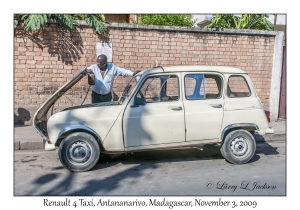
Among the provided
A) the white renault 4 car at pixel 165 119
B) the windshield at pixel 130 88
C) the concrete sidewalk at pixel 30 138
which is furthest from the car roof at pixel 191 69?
the concrete sidewalk at pixel 30 138

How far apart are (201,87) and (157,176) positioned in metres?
1.77

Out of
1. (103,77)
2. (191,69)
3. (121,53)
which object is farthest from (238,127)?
(121,53)

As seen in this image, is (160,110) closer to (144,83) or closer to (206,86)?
(144,83)

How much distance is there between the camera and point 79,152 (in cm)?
554

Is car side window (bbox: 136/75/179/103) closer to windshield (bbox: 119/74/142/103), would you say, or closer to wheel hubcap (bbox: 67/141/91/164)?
windshield (bbox: 119/74/142/103)

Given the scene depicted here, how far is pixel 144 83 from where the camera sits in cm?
568

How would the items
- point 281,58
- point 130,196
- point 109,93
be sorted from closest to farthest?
point 130,196
point 109,93
point 281,58

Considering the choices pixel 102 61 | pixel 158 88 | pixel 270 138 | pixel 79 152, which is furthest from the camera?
pixel 270 138

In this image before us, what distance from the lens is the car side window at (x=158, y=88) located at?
570 cm

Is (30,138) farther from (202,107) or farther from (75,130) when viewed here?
(202,107)

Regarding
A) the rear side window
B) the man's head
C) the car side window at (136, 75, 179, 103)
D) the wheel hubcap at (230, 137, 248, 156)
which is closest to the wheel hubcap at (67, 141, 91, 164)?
the car side window at (136, 75, 179, 103)
